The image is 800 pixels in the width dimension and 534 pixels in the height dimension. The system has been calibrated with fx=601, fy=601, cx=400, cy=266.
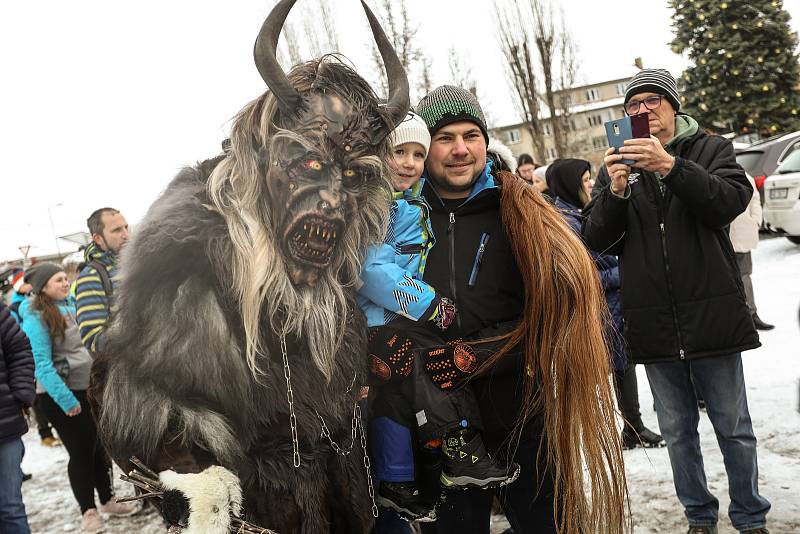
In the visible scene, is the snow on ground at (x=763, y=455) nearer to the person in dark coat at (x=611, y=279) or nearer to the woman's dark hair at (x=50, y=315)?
the person in dark coat at (x=611, y=279)

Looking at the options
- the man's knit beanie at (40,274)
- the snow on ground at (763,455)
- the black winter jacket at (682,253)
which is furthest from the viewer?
the man's knit beanie at (40,274)

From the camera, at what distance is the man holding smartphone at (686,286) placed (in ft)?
9.11

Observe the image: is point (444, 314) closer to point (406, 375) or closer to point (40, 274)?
point (406, 375)

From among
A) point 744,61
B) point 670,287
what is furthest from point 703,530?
point 744,61

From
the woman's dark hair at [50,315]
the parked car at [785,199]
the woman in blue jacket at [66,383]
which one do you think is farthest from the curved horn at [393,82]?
the parked car at [785,199]

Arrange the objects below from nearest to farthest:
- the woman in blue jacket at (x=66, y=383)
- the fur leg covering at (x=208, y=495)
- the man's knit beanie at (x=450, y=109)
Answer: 1. the fur leg covering at (x=208, y=495)
2. the man's knit beanie at (x=450, y=109)
3. the woman in blue jacket at (x=66, y=383)

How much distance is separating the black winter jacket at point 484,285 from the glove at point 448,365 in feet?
0.22

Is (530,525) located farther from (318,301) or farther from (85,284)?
(85,284)

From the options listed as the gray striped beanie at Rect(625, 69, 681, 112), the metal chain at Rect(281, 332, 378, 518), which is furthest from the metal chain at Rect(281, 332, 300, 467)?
the gray striped beanie at Rect(625, 69, 681, 112)

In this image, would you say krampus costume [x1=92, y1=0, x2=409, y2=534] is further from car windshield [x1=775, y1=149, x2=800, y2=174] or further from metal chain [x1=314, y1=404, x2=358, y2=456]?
car windshield [x1=775, y1=149, x2=800, y2=174]

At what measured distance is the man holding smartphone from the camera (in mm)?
2775

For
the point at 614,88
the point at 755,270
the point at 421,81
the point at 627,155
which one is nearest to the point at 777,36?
the point at 421,81

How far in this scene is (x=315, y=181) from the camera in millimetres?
1815

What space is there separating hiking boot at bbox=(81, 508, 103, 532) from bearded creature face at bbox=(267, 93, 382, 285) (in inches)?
165
